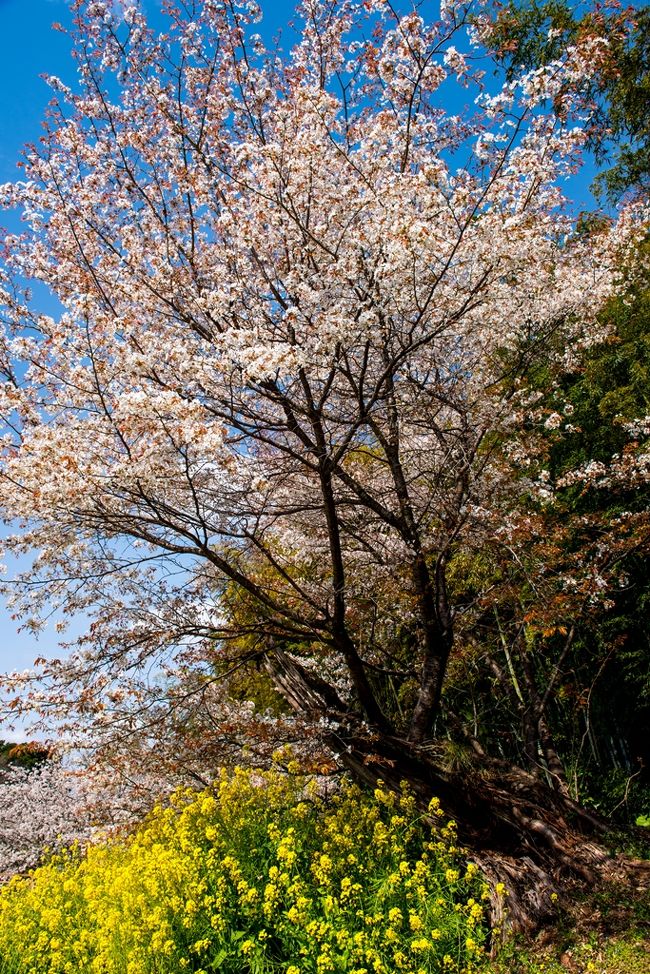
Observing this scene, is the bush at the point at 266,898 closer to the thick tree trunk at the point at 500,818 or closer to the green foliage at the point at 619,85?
the thick tree trunk at the point at 500,818

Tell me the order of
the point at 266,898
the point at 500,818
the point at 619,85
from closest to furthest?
the point at 266,898, the point at 500,818, the point at 619,85

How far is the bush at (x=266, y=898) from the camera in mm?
3455

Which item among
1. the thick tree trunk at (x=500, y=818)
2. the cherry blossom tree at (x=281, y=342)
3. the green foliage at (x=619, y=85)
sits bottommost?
the thick tree trunk at (x=500, y=818)

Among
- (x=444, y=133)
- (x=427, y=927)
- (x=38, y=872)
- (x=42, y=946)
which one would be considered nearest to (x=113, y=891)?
(x=42, y=946)

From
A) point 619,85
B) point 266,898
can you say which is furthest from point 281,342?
point 619,85

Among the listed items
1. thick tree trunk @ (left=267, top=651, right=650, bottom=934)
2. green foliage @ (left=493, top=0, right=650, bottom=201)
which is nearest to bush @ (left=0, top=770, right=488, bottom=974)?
thick tree trunk @ (left=267, top=651, right=650, bottom=934)

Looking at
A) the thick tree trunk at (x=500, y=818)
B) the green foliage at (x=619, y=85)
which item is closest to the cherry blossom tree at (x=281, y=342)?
the thick tree trunk at (x=500, y=818)

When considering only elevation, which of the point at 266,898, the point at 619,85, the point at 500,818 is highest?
the point at 619,85

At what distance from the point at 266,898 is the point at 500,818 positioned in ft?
7.24

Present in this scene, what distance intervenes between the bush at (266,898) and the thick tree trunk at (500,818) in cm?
20

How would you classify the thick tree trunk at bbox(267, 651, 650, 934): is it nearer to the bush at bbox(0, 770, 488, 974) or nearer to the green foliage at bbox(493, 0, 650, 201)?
the bush at bbox(0, 770, 488, 974)

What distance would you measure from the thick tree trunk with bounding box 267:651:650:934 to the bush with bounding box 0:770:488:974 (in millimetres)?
199

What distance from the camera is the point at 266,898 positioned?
3.68 m

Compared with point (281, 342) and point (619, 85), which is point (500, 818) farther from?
point (619, 85)
